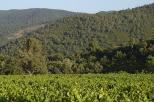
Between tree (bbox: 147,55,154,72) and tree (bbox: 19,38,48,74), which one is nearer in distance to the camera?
tree (bbox: 147,55,154,72)

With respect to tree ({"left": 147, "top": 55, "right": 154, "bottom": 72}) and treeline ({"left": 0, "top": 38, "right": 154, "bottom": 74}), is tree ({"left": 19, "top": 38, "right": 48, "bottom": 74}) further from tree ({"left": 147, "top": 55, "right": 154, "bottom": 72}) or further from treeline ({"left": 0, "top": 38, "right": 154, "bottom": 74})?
tree ({"left": 147, "top": 55, "right": 154, "bottom": 72})

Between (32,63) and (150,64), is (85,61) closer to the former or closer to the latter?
(32,63)

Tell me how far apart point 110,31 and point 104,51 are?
5508 centimetres

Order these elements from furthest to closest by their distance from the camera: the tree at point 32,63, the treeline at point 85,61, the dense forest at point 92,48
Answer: the dense forest at point 92,48
the treeline at point 85,61
the tree at point 32,63

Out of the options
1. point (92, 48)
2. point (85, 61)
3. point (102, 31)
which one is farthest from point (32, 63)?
point (102, 31)

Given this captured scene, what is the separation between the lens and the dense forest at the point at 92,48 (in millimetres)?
94500

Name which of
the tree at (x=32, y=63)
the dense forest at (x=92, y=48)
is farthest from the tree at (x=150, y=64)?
the tree at (x=32, y=63)

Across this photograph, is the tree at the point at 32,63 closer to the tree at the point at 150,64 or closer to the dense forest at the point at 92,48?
the dense forest at the point at 92,48

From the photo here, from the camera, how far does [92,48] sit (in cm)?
13188

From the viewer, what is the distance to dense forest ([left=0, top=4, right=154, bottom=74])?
94.5 m

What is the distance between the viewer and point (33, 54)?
98375 mm

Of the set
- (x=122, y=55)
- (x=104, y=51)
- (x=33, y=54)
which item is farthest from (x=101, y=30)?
(x=33, y=54)

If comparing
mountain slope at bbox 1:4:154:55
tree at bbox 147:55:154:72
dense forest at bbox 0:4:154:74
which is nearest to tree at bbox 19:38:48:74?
dense forest at bbox 0:4:154:74

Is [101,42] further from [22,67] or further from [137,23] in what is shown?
[22,67]
